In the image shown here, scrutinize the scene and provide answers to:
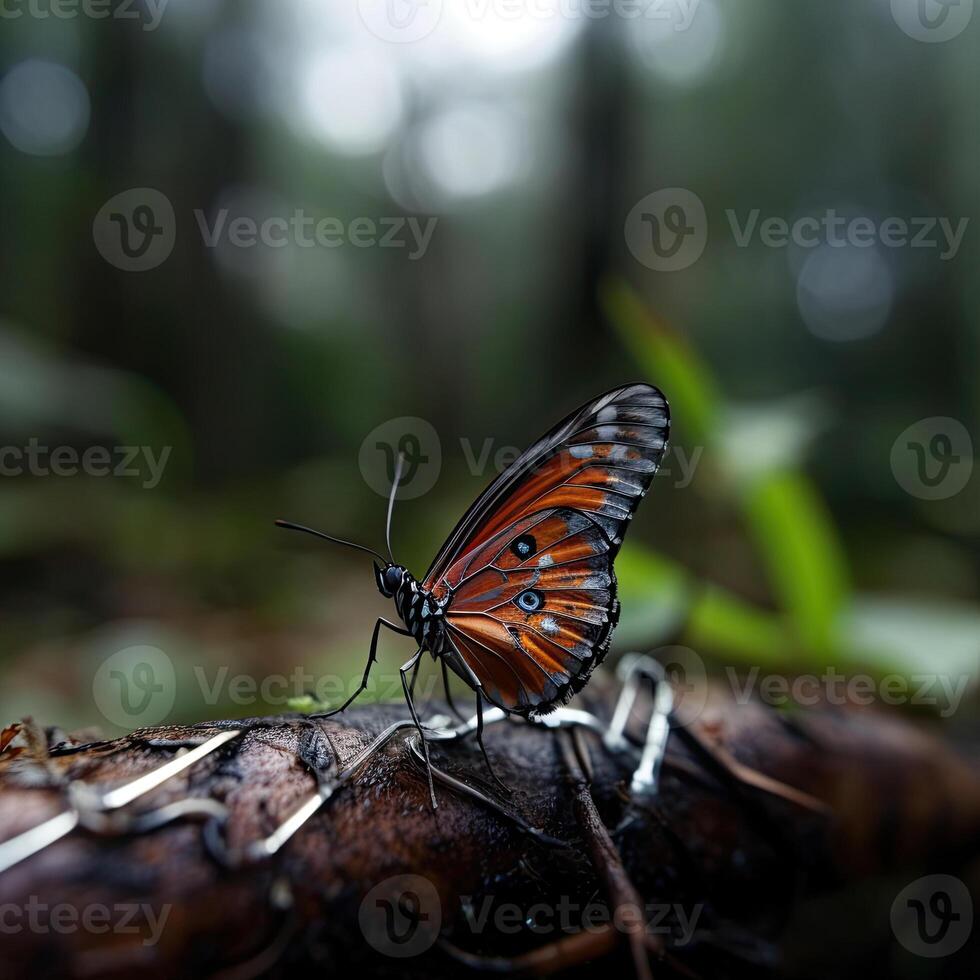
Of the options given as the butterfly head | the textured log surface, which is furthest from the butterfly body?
the textured log surface

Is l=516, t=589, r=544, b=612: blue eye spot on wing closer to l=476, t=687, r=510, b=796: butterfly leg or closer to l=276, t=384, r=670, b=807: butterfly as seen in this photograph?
l=276, t=384, r=670, b=807: butterfly

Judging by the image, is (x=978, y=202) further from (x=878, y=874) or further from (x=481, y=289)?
(x=481, y=289)

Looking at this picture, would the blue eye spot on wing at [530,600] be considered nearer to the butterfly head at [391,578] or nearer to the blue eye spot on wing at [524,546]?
the blue eye spot on wing at [524,546]

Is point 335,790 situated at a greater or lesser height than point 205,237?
lesser

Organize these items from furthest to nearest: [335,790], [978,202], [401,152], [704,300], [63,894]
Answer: [401,152] < [704,300] < [978,202] < [335,790] < [63,894]

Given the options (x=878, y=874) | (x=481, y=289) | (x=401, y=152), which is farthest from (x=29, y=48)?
(x=878, y=874)

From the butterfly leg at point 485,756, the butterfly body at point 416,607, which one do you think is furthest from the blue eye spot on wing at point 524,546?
the butterfly leg at point 485,756

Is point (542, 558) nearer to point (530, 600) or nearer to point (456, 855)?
point (530, 600)

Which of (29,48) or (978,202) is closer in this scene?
(978,202)
